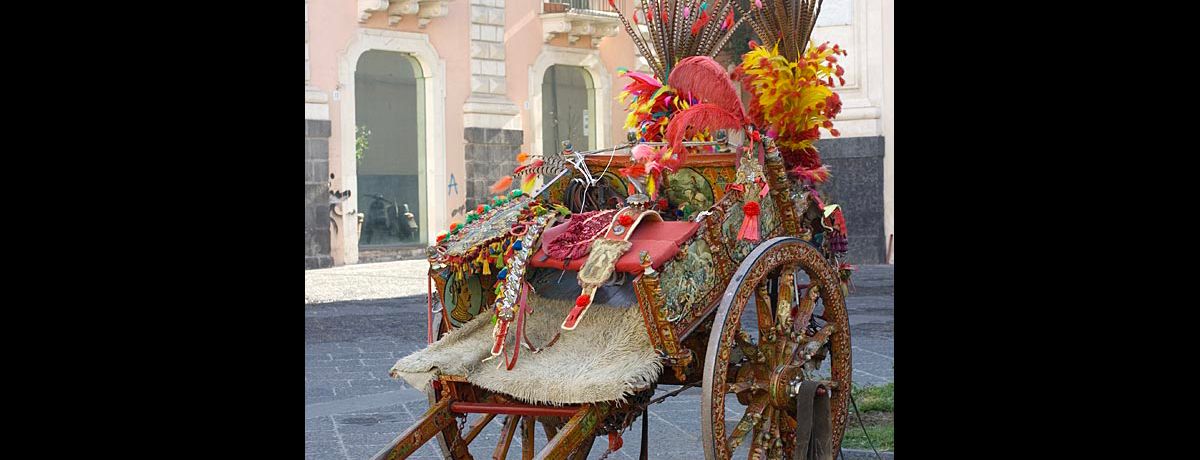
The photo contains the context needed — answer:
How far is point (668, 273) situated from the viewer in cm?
432

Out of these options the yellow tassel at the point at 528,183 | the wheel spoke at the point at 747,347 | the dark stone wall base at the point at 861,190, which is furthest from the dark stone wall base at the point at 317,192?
the wheel spoke at the point at 747,347

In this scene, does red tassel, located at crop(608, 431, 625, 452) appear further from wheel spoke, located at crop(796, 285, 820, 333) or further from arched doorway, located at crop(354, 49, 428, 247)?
arched doorway, located at crop(354, 49, 428, 247)

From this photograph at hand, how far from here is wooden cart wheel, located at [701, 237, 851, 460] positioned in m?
4.15

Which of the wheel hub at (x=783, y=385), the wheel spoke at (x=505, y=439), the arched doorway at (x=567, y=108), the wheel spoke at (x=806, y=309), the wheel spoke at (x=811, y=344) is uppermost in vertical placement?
the arched doorway at (x=567, y=108)

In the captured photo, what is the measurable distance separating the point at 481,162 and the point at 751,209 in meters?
15.2

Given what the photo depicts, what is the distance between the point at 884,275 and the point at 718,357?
427 inches

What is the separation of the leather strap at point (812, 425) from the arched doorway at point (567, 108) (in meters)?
16.7

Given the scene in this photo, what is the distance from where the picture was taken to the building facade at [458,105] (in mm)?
15922

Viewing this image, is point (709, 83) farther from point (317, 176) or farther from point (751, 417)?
point (317, 176)

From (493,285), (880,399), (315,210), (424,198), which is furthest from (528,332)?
(424,198)

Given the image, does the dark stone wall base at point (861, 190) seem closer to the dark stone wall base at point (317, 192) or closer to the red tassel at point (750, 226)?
the dark stone wall base at point (317, 192)

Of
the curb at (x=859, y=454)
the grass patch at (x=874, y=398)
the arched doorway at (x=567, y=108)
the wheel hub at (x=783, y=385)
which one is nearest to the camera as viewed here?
the wheel hub at (x=783, y=385)

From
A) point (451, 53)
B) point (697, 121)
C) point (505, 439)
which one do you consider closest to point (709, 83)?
point (697, 121)

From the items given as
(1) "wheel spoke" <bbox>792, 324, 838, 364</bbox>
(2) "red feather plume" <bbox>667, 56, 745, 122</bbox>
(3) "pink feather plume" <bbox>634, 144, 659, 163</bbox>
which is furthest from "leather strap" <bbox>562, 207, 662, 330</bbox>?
(1) "wheel spoke" <bbox>792, 324, 838, 364</bbox>
